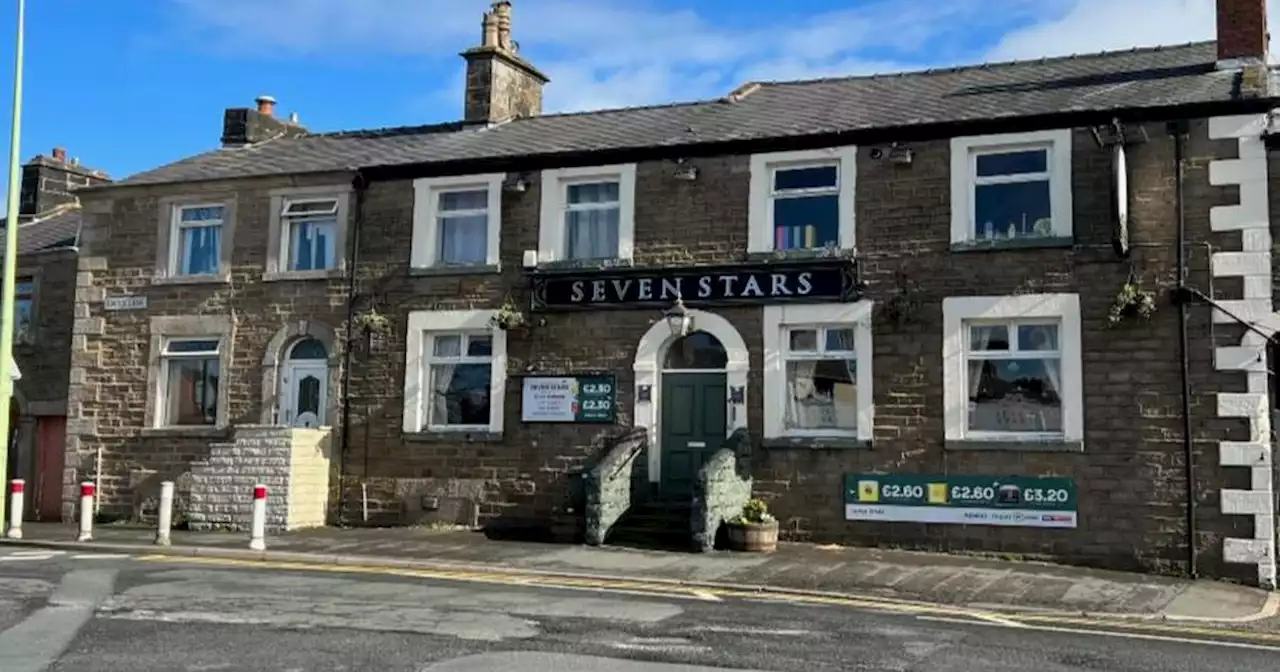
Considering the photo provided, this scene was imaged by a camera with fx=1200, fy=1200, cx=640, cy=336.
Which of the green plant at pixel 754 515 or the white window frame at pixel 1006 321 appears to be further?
the green plant at pixel 754 515

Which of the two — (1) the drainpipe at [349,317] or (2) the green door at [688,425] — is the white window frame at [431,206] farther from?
(2) the green door at [688,425]

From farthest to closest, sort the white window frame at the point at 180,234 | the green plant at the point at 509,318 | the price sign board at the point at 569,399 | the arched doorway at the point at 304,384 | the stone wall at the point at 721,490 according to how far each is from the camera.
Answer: the white window frame at the point at 180,234, the arched doorway at the point at 304,384, the green plant at the point at 509,318, the price sign board at the point at 569,399, the stone wall at the point at 721,490

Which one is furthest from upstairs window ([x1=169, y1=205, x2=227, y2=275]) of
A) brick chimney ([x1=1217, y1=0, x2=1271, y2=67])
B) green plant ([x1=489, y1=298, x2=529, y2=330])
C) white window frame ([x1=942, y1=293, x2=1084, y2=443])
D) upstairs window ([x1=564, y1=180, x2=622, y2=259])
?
brick chimney ([x1=1217, y1=0, x2=1271, y2=67])

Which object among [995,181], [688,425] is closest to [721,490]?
[688,425]

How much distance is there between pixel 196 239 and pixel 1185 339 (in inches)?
613

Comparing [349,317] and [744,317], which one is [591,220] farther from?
[349,317]

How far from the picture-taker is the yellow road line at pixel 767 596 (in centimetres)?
1060

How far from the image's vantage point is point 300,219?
19.9 meters

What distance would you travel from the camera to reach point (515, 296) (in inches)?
719

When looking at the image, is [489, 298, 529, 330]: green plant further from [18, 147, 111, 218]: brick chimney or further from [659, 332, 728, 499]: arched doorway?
[18, 147, 111, 218]: brick chimney

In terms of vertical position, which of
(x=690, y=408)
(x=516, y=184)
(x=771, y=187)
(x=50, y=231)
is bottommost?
(x=690, y=408)

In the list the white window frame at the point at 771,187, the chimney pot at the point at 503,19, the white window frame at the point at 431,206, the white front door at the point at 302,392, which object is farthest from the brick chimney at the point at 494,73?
the white window frame at the point at 771,187

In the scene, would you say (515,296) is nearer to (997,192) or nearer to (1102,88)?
(997,192)

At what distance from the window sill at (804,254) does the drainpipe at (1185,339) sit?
161 inches
